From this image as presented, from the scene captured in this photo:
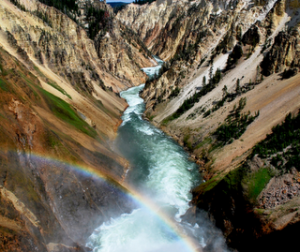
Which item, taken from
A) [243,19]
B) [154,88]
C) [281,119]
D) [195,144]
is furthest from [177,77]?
[281,119]

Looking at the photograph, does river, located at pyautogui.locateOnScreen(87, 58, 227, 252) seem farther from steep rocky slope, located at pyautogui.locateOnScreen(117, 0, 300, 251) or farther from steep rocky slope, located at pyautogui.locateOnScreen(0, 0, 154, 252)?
steep rocky slope, located at pyautogui.locateOnScreen(117, 0, 300, 251)

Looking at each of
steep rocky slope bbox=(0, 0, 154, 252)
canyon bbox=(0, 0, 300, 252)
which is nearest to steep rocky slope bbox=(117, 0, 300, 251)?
canyon bbox=(0, 0, 300, 252)

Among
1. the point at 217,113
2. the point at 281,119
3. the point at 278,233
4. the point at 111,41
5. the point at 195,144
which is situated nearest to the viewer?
the point at 278,233

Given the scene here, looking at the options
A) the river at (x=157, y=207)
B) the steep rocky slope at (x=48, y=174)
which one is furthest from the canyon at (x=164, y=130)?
the river at (x=157, y=207)

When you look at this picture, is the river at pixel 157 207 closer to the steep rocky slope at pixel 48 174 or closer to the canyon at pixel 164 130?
the canyon at pixel 164 130

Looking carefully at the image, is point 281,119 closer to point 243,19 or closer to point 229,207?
point 229,207

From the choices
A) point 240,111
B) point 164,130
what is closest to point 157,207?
point 240,111

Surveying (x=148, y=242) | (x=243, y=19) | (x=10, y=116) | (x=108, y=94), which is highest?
(x=243, y=19)
